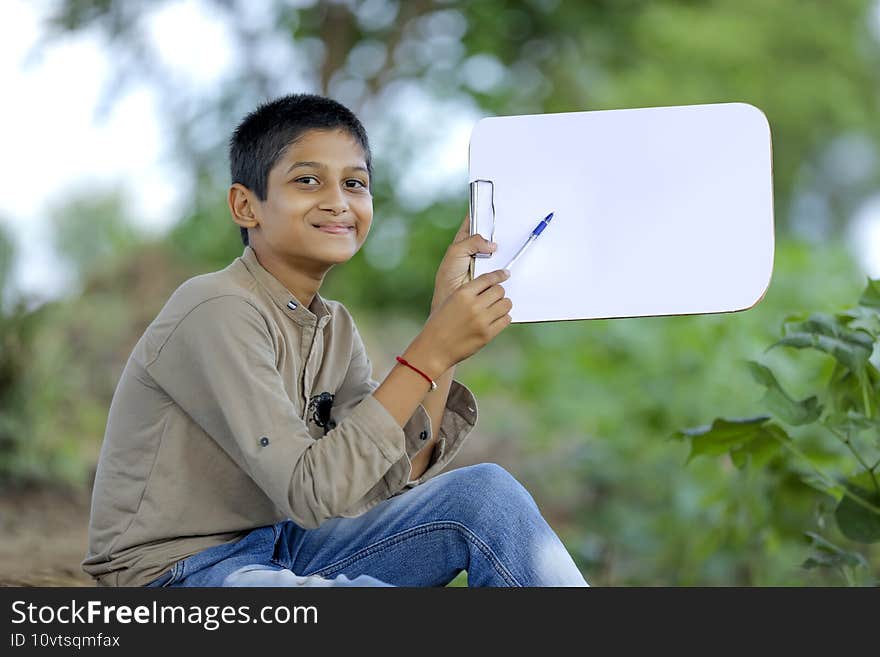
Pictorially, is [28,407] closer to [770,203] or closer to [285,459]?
[285,459]

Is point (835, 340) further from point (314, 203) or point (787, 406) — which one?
point (314, 203)

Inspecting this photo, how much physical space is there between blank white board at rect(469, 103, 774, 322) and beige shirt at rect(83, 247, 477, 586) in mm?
308

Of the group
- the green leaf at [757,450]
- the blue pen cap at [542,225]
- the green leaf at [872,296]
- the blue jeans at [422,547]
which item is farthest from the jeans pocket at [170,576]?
the green leaf at [872,296]

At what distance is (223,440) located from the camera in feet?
4.62

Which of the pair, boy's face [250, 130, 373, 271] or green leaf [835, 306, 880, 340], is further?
green leaf [835, 306, 880, 340]

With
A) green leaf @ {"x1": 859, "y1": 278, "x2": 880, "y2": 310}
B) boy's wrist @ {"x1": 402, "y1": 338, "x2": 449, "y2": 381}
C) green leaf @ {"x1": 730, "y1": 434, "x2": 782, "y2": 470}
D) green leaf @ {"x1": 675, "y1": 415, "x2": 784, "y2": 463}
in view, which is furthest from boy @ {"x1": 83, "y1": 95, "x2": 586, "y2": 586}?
green leaf @ {"x1": 859, "y1": 278, "x2": 880, "y2": 310}

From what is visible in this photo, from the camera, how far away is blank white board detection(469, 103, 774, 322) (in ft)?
4.84

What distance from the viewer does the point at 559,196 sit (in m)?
1.53

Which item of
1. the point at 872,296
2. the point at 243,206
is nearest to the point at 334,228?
the point at 243,206

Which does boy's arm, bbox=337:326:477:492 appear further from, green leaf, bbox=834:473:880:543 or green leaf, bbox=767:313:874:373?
green leaf, bbox=834:473:880:543

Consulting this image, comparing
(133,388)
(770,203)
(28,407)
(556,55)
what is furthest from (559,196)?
(556,55)

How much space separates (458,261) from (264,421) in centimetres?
39

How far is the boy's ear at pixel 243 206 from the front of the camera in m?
1.59
